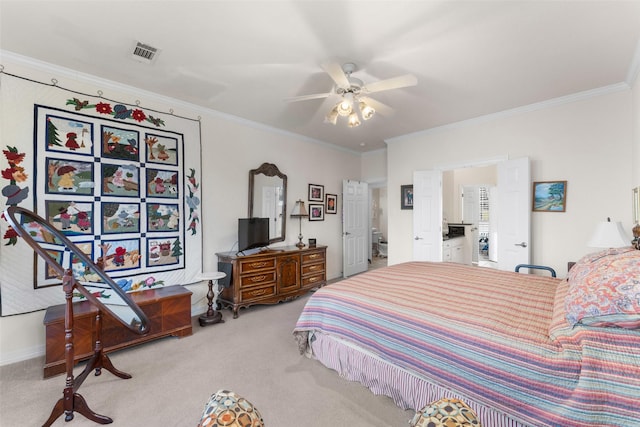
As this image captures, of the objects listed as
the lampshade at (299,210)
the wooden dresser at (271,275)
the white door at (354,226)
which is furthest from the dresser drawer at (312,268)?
the white door at (354,226)

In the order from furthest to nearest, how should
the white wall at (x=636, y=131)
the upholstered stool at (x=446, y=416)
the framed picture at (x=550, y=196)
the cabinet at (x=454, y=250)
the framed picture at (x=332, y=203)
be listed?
the framed picture at (x=332, y=203), the cabinet at (x=454, y=250), the framed picture at (x=550, y=196), the white wall at (x=636, y=131), the upholstered stool at (x=446, y=416)

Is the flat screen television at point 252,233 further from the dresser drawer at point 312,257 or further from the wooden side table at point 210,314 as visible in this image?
the dresser drawer at point 312,257

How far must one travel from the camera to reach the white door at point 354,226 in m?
5.87

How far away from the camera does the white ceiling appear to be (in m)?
1.97

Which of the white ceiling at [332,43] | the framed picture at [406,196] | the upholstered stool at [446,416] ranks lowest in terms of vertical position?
the upholstered stool at [446,416]

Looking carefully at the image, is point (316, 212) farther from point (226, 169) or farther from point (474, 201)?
point (474, 201)

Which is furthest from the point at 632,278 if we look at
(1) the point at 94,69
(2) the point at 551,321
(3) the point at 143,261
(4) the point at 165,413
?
(1) the point at 94,69

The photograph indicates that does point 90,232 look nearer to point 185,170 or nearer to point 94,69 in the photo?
point 185,170

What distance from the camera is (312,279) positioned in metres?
4.62

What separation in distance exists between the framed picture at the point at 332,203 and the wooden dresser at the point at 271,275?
117 cm

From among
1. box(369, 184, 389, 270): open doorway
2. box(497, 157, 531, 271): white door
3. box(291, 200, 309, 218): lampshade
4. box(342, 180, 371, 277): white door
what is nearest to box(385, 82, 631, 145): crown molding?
box(497, 157, 531, 271): white door

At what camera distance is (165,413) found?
1872 millimetres

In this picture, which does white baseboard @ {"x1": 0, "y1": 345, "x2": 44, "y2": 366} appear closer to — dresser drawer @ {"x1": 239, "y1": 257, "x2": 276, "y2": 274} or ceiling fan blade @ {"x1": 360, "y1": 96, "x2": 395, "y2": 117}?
dresser drawer @ {"x1": 239, "y1": 257, "x2": 276, "y2": 274}

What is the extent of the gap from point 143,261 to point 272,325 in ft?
5.53
